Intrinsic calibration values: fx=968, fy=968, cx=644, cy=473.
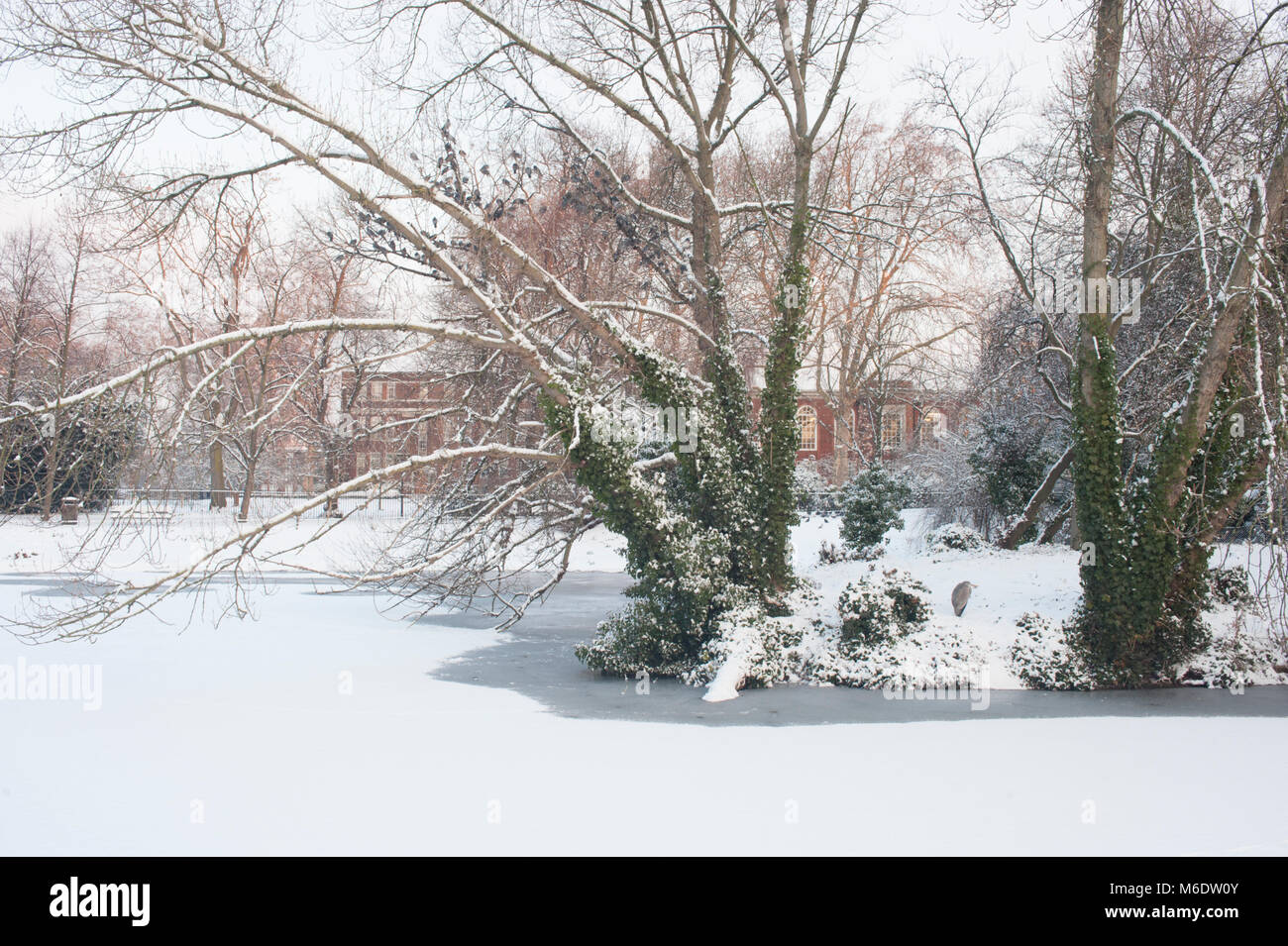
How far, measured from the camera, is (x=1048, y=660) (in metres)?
12.5

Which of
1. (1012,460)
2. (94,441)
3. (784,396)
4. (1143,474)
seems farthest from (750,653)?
(1012,460)

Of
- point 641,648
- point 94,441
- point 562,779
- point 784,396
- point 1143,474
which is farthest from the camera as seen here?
point 784,396

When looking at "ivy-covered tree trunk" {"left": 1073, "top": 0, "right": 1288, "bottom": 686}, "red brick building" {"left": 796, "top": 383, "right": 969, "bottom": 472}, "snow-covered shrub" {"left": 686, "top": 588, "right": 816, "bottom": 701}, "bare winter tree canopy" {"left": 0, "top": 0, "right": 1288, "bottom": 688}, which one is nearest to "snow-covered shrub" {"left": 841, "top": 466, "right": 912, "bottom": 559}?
"bare winter tree canopy" {"left": 0, "top": 0, "right": 1288, "bottom": 688}

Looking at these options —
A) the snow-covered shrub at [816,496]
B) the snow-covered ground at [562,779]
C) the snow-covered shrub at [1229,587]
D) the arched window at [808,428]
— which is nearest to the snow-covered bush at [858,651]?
the snow-covered ground at [562,779]

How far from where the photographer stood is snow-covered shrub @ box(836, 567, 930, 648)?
42.6ft

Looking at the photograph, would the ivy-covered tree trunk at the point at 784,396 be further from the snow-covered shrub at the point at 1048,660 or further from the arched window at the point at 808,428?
the arched window at the point at 808,428

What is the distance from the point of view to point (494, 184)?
16203 millimetres

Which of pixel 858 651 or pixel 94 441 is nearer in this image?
pixel 94 441

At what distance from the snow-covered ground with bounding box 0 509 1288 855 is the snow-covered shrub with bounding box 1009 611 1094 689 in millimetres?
1715

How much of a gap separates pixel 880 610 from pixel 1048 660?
219cm

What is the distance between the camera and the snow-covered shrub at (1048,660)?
40.3ft

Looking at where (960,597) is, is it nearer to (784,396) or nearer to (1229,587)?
(1229,587)

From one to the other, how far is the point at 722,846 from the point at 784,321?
9007mm

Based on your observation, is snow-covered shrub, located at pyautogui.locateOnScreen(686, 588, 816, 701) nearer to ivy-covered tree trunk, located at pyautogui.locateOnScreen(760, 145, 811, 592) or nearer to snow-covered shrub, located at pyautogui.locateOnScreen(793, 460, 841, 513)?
ivy-covered tree trunk, located at pyautogui.locateOnScreen(760, 145, 811, 592)
